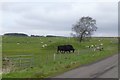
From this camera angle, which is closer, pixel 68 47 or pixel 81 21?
pixel 68 47

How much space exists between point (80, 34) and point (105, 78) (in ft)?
341

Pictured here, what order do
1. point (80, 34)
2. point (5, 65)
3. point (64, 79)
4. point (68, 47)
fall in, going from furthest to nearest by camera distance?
point (80, 34) < point (68, 47) < point (5, 65) < point (64, 79)

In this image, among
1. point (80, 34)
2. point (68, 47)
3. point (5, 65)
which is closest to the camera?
point (5, 65)

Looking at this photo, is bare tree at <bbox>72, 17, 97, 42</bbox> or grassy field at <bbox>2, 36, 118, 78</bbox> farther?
bare tree at <bbox>72, 17, 97, 42</bbox>

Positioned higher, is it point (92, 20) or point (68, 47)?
point (92, 20)

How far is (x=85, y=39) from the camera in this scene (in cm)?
12912

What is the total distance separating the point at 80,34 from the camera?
4953 inches

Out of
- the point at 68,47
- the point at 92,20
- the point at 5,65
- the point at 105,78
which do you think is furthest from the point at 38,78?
the point at 92,20

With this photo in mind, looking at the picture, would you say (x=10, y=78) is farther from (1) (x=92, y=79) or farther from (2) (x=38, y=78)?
(1) (x=92, y=79)

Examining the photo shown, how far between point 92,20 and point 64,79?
373 ft

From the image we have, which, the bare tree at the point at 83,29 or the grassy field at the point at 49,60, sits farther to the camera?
the bare tree at the point at 83,29

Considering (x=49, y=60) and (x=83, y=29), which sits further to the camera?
(x=83, y=29)

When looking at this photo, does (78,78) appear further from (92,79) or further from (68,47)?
(68,47)

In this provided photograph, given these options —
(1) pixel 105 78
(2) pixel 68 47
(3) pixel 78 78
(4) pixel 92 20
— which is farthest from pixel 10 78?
(4) pixel 92 20
